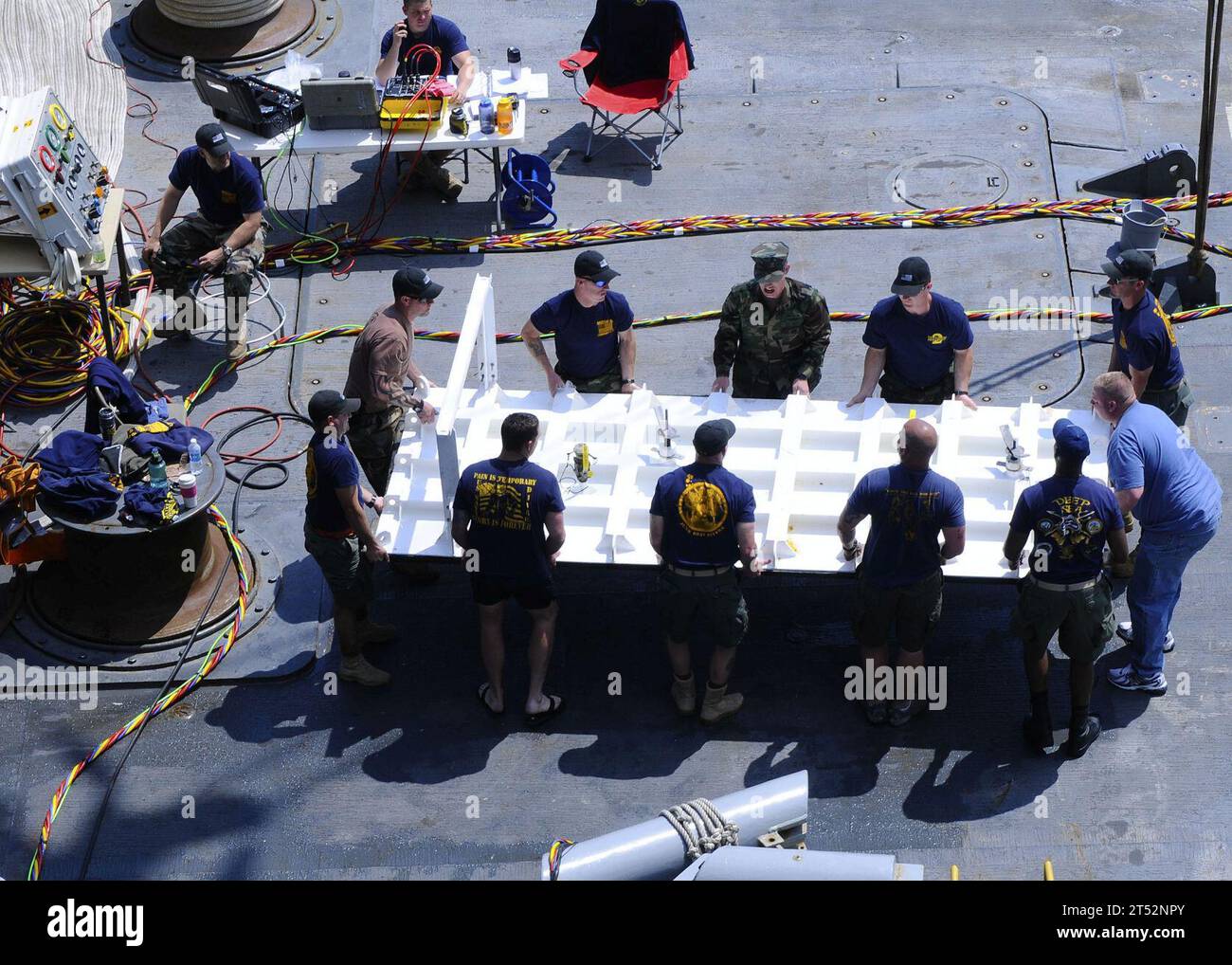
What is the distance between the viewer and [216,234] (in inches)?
433

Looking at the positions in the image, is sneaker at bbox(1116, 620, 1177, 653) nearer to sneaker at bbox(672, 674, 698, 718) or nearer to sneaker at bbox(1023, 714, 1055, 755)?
sneaker at bbox(1023, 714, 1055, 755)

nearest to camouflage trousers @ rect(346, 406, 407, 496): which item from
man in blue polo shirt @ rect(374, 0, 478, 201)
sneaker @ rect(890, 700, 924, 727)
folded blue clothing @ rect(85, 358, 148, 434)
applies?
folded blue clothing @ rect(85, 358, 148, 434)

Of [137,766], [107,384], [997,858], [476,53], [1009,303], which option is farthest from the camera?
[476,53]

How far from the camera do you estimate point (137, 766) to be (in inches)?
324

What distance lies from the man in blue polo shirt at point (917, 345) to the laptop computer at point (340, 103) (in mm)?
4734

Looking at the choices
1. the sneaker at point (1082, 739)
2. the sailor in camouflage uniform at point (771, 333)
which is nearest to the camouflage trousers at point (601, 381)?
the sailor in camouflage uniform at point (771, 333)

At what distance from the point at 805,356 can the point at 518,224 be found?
3.54 m

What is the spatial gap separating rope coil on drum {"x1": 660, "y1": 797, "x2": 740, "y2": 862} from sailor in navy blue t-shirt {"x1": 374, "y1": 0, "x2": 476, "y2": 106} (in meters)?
7.93

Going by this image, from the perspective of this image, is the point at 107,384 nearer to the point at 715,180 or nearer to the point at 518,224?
the point at 518,224

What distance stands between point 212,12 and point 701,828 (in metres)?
10.8

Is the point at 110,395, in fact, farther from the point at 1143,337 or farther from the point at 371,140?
the point at 1143,337

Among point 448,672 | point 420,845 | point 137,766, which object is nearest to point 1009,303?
point 448,672

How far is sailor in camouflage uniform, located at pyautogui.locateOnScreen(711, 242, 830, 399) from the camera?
9.04 m

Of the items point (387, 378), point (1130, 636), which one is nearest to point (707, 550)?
point (387, 378)
